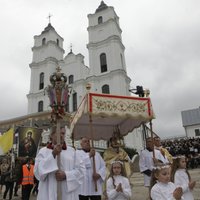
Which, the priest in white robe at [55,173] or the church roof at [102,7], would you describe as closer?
the priest in white robe at [55,173]

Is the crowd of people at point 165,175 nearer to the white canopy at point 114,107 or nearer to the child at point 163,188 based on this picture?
the child at point 163,188

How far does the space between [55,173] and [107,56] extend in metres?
35.1

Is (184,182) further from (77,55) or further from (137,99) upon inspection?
(77,55)

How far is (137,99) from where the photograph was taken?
7.43 meters

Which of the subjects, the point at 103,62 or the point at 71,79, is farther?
the point at 71,79

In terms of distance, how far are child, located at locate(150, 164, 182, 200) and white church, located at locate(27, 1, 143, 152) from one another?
3094cm

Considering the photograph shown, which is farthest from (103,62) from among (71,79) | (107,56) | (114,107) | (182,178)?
(182,178)

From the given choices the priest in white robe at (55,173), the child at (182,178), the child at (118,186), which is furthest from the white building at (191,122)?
the priest in white robe at (55,173)

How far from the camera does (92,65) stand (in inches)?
1516

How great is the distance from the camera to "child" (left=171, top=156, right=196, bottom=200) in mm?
4867

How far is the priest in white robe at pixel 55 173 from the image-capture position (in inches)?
164

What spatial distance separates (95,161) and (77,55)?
1392 inches

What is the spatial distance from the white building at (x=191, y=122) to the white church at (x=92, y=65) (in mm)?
32585

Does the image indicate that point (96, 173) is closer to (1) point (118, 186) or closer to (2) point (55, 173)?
(1) point (118, 186)
